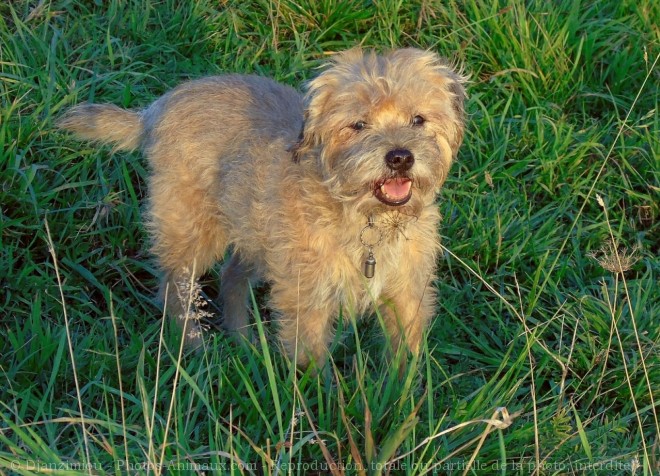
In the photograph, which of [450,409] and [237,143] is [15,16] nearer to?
[237,143]

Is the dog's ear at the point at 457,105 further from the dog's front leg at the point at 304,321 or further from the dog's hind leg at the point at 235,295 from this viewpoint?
the dog's hind leg at the point at 235,295

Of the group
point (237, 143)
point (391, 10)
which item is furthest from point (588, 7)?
point (237, 143)

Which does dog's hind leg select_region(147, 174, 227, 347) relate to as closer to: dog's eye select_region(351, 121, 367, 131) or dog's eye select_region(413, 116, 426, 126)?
dog's eye select_region(351, 121, 367, 131)

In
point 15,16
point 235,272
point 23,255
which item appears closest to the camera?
point 23,255

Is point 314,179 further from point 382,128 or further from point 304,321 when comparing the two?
point 304,321

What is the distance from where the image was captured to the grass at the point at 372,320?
3.97 meters

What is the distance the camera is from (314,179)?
475cm

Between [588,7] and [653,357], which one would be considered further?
[588,7]

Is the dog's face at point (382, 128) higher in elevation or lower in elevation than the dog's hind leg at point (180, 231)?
higher

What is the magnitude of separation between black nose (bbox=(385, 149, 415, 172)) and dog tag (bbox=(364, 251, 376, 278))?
544 millimetres

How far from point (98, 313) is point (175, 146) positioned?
3.45ft

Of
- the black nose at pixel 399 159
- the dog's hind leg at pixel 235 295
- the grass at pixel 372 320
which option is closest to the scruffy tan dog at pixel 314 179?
the black nose at pixel 399 159

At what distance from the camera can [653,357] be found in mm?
4809

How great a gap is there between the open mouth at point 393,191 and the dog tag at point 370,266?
0.36m
